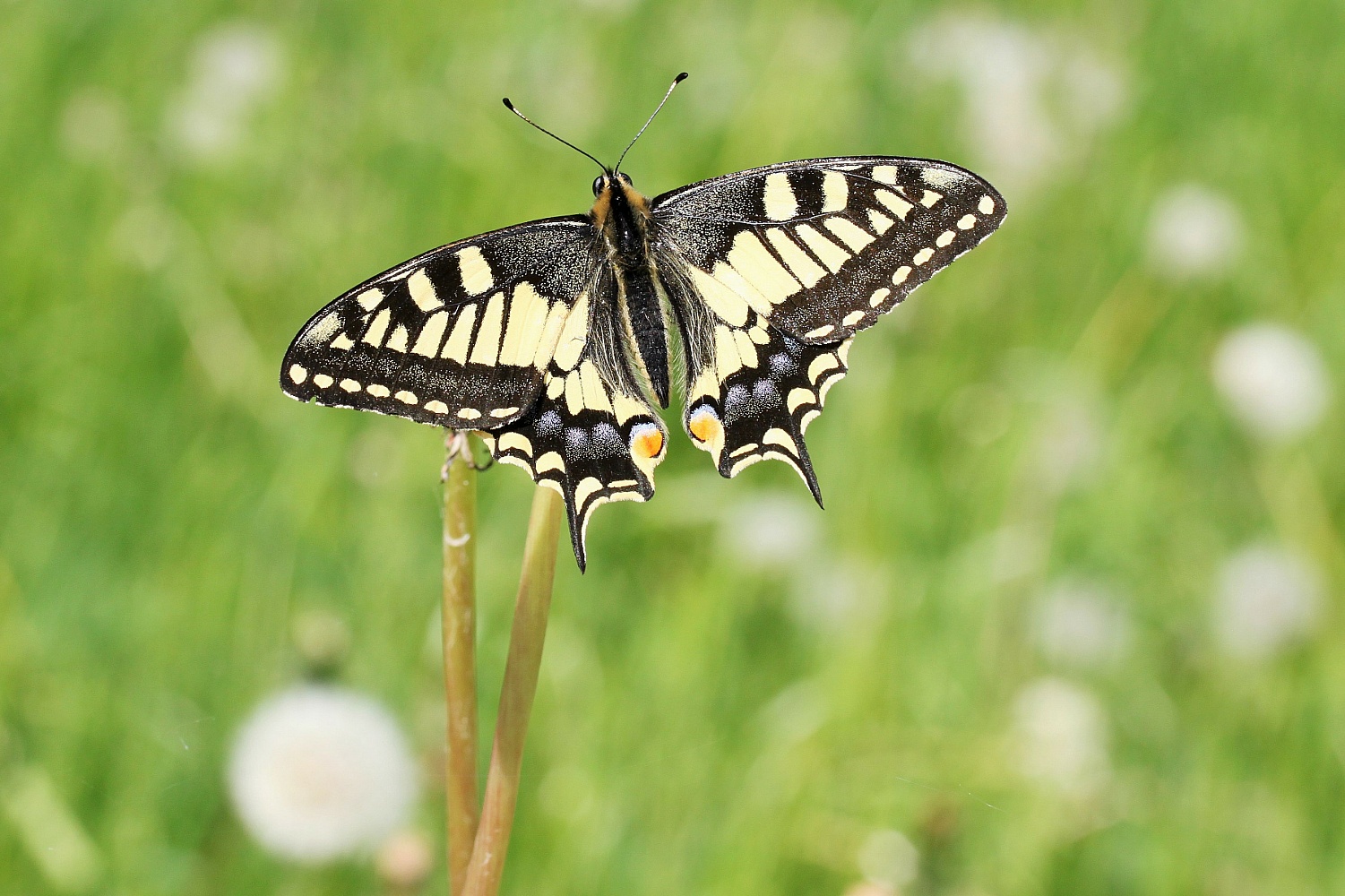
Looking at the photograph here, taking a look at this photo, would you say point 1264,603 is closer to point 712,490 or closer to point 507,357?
point 712,490

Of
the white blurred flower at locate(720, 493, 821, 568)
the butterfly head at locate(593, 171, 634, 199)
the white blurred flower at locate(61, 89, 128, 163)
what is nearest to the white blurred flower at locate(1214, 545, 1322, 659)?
the white blurred flower at locate(720, 493, 821, 568)

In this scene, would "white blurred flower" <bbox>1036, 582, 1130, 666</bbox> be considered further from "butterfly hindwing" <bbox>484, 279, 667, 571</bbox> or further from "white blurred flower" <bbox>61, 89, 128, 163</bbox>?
"white blurred flower" <bbox>61, 89, 128, 163</bbox>

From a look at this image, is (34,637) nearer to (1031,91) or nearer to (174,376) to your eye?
(174,376)

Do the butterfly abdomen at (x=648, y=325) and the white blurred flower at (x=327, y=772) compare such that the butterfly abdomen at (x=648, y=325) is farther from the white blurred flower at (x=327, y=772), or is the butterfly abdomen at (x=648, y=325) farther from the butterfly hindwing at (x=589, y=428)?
the white blurred flower at (x=327, y=772)

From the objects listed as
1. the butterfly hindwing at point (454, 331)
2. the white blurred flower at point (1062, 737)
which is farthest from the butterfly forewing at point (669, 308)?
the white blurred flower at point (1062, 737)

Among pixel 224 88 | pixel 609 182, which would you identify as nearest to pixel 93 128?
pixel 224 88
